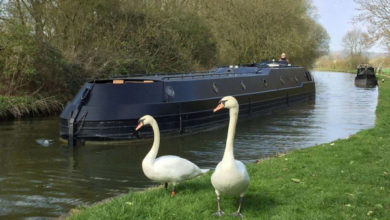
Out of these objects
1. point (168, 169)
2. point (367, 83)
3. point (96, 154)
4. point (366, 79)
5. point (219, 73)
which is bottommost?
point (96, 154)

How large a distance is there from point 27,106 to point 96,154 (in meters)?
7.16

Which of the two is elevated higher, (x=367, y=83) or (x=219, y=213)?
(x=367, y=83)

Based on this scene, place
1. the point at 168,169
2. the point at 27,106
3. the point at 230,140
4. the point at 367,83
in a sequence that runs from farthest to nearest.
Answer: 1. the point at 367,83
2. the point at 27,106
3. the point at 168,169
4. the point at 230,140

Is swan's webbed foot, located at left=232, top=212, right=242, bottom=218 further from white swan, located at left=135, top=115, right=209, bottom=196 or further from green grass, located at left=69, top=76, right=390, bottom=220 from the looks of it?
white swan, located at left=135, top=115, right=209, bottom=196

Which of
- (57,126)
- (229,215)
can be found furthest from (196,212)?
(57,126)

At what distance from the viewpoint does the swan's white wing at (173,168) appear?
200 inches

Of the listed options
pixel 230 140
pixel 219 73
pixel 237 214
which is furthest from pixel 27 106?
pixel 237 214

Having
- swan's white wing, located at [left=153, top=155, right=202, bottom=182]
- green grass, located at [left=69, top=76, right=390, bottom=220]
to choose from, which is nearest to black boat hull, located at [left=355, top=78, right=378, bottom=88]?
green grass, located at [left=69, top=76, right=390, bottom=220]

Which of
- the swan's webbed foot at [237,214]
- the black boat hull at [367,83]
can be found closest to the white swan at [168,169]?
the swan's webbed foot at [237,214]

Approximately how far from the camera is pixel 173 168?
5098 millimetres

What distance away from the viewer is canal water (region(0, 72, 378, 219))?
6508 mm

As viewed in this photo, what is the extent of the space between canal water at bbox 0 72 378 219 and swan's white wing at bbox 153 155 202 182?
1.61m

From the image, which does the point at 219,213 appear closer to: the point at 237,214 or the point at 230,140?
the point at 237,214

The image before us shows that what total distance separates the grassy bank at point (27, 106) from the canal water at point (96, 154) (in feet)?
2.40
